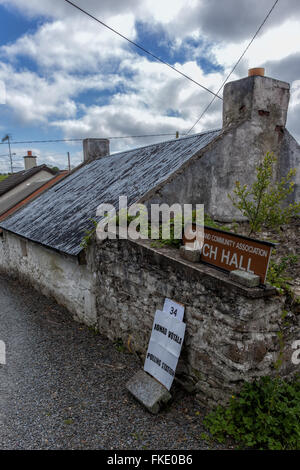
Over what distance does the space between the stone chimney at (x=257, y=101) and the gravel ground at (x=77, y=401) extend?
608cm

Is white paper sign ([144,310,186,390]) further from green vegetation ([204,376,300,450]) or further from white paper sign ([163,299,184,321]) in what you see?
green vegetation ([204,376,300,450])

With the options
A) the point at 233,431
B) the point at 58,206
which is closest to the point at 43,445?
the point at 233,431

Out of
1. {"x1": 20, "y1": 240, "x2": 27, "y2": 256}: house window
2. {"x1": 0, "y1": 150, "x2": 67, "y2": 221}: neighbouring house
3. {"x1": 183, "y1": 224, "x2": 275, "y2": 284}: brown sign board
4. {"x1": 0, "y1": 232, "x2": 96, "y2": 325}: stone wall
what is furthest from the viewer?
{"x1": 0, "y1": 150, "x2": 67, "y2": 221}: neighbouring house

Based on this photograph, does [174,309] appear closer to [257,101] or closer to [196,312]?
[196,312]

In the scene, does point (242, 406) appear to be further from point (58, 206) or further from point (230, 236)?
point (58, 206)

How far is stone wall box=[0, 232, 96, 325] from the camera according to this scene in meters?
7.15

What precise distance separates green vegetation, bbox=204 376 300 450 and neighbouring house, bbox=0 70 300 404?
17 cm

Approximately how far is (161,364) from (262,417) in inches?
66.3

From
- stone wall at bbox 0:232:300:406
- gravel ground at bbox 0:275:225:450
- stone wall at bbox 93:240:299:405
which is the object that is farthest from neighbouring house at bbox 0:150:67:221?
stone wall at bbox 93:240:299:405

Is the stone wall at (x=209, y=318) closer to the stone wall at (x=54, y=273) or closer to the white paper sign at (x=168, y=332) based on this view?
the white paper sign at (x=168, y=332)

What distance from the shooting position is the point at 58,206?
1082cm

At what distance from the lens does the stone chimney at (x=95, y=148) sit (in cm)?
1508
